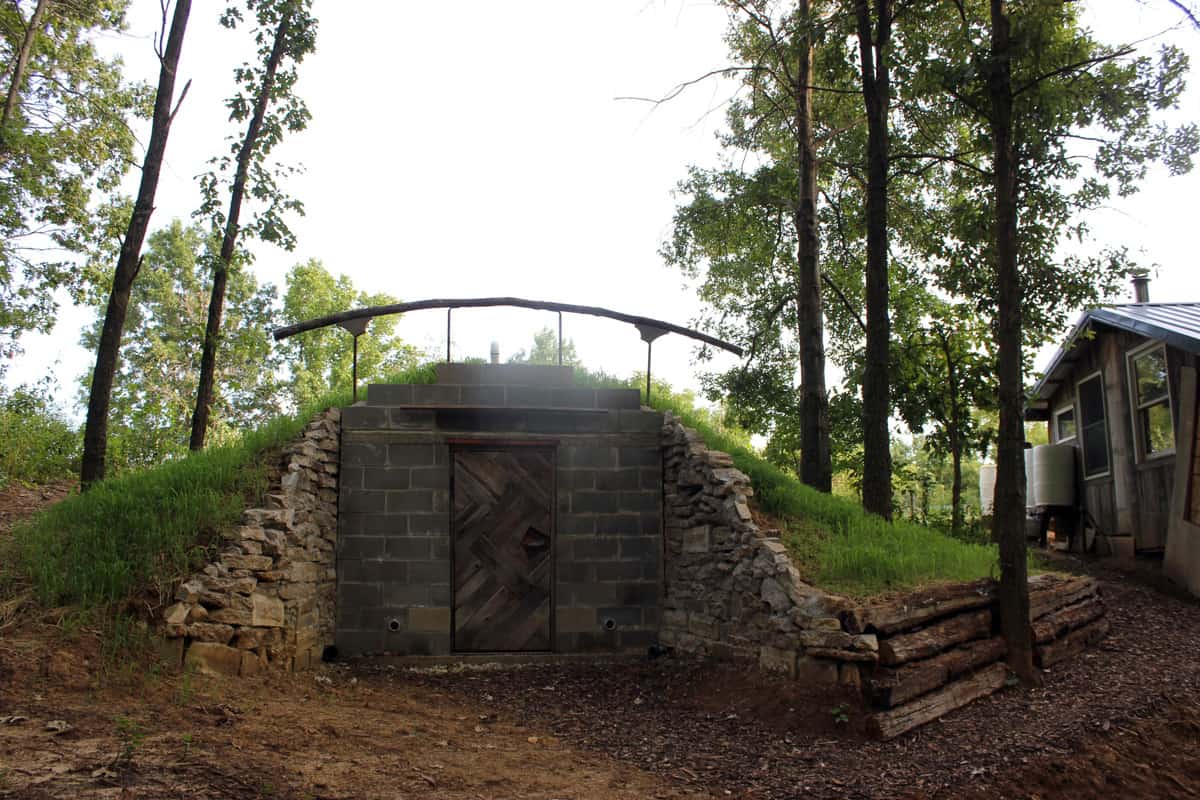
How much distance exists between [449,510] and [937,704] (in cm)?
529

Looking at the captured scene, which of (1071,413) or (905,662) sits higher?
(1071,413)

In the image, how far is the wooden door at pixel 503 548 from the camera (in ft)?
30.3

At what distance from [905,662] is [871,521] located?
2.89 m

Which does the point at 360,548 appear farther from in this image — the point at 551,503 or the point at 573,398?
the point at 573,398

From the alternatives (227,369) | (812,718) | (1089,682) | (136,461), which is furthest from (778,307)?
(227,369)

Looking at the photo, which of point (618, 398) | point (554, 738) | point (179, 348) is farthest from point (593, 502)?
point (179, 348)

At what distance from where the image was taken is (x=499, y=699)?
26.2 feet

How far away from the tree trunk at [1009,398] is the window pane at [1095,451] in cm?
877

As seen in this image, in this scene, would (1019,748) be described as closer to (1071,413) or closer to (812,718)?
(812,718)

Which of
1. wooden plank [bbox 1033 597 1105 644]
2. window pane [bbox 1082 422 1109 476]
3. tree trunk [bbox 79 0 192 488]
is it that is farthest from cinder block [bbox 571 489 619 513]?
window pane [bbox 1082 422 1109 476]

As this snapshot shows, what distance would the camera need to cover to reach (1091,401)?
→ 15.8 meters

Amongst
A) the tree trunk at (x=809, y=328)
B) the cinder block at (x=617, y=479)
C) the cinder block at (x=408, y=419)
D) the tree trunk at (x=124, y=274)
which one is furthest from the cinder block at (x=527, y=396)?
the tree trunk at (x=124, y=274)

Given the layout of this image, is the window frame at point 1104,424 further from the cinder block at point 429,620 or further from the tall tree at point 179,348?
the tall tree at point 179,348

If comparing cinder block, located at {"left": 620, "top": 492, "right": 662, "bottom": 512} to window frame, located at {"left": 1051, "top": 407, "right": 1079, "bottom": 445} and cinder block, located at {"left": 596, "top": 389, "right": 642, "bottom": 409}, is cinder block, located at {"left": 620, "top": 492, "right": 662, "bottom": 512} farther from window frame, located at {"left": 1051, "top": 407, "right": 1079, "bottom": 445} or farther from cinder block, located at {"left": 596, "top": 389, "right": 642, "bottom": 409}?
window frame, located at {"left": 1051, "top": 407, "right": 1079, "bottom": 445}
